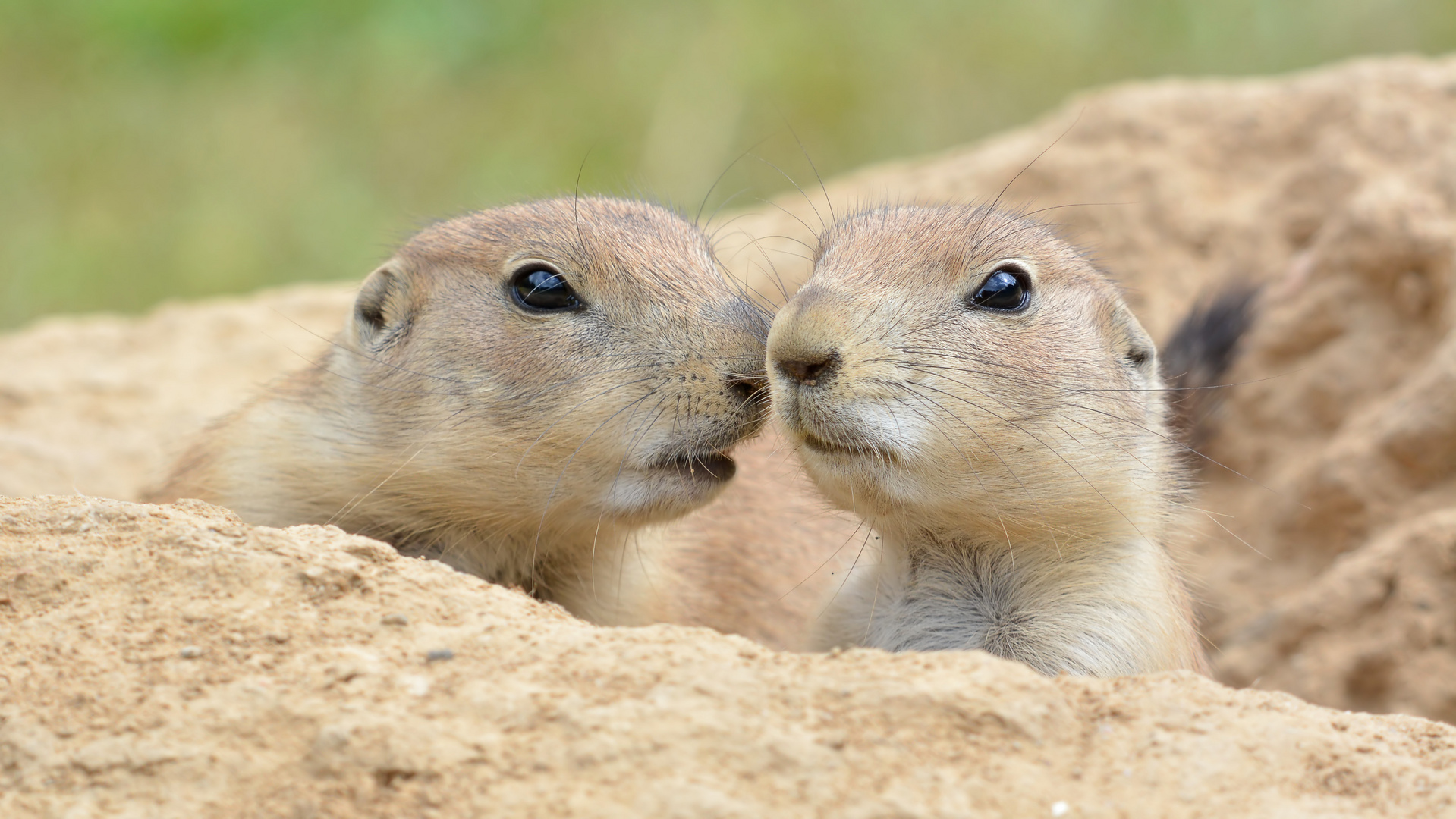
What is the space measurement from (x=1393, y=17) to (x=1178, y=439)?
26.4 ft

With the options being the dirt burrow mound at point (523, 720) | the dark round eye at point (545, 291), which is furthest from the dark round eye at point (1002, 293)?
the dirt burrow mound at point (523, 720)

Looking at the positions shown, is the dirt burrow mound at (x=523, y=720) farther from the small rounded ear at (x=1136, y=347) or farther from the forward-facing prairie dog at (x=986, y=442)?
the small rounded ear at (x=1136, y=347)

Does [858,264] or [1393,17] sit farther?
[1393,17]

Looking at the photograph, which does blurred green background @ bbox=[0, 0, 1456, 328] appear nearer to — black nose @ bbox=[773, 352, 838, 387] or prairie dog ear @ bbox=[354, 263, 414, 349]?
prairie dog ear @ bbox=[354, 263, 414, 349]

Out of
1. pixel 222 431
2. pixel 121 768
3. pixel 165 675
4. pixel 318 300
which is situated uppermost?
pixel 318 300

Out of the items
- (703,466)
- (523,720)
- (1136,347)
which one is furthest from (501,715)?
(1136,347)

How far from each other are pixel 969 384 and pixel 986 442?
0.17 metres

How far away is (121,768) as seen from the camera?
99.5 inches

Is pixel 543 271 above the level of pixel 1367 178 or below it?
below

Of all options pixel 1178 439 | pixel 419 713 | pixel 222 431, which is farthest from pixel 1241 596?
pixel 419 713

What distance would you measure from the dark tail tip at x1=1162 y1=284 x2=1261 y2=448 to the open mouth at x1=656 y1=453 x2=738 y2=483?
8.74ft

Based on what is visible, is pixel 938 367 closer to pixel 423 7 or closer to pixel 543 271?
pixel 543 271

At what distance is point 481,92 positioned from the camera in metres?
12.0

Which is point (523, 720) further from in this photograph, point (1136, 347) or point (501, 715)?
point (1136, 347)
